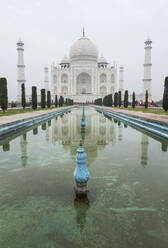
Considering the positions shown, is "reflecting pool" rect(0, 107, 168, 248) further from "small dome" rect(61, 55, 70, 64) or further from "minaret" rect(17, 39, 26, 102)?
"small dome" rect(61, 55, 70, 64)

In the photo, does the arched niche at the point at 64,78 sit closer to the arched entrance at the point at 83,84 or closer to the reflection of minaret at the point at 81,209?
the arched entrance at the point at 83,84

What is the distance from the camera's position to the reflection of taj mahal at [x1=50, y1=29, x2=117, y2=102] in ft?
174

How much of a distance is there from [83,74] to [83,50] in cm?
749

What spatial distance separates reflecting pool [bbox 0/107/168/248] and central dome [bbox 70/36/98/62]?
53.3m

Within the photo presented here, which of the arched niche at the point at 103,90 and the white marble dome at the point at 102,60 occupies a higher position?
the white marble dome at the point at 102,60

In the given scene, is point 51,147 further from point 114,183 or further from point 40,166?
point 114,183

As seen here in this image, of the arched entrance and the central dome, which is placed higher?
the central dome

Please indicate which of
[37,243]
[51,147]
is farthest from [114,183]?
[51,147]

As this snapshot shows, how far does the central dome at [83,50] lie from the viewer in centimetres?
5271

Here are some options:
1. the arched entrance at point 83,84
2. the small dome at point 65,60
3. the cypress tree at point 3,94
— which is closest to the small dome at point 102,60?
the arched entrance at point 83,84

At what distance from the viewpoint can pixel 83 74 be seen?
57469 millimetres

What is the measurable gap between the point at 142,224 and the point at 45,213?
974mm

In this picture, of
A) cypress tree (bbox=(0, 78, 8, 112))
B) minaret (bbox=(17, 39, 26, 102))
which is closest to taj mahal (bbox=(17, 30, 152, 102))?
minaret (bbox=(17, 39, 26, 102))

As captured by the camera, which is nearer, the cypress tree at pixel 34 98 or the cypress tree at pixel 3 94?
the cypress tree at pixel 3 94
